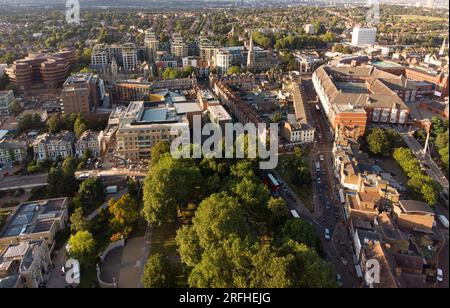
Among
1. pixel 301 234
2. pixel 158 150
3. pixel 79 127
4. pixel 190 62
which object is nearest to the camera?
pixel 301 234

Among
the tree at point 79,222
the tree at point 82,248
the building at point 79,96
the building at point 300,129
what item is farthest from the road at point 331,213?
the building at point 79,96

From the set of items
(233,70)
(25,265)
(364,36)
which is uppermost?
(364,36)

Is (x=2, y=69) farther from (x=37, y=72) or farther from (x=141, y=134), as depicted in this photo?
(x=141, y=134)

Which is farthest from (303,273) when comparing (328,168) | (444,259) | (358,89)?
(358,89)

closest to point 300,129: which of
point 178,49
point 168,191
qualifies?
point 168,191

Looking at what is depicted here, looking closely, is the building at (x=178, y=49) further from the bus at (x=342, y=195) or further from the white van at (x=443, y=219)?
the white van at (x=443, y=219)

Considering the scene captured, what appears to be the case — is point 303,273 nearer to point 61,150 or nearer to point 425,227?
point 425,227
